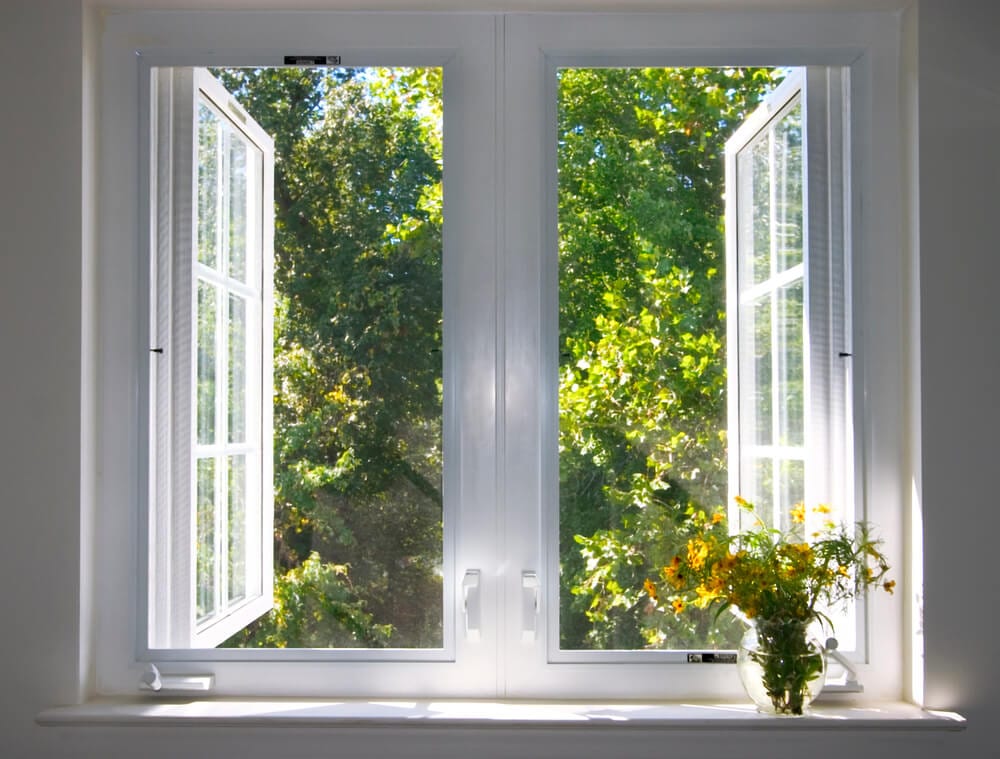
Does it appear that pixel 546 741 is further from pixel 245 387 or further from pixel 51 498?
pixel 51 498

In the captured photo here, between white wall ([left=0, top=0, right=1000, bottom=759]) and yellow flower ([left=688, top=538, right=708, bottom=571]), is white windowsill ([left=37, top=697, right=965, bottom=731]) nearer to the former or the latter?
white wall ([left=0, top=0, right=1000, bottom=759])

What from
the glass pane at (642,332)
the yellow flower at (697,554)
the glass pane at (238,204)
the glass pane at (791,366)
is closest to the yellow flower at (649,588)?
the glass pane at (642,332)

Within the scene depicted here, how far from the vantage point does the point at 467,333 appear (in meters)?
2.03

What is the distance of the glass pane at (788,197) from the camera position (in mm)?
2043

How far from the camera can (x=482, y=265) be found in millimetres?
2035

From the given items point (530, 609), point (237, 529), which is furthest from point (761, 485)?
point (237, 529)

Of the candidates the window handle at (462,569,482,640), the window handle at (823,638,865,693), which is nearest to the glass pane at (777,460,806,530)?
the window handle at (823,638,865,693)

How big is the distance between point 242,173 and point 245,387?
0.43m

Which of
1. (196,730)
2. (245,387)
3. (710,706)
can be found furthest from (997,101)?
(196,730)

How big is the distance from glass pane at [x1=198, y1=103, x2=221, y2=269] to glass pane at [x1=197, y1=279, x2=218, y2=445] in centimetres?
7

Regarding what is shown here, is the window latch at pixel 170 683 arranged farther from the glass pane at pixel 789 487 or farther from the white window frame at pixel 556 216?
the glass pane at pixel 789 487

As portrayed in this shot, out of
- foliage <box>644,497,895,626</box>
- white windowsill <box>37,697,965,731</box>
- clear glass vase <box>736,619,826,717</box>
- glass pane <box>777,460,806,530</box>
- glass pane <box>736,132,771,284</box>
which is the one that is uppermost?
glass pane <box>736,132,771,284</box>

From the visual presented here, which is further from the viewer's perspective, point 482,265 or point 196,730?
point 482,265

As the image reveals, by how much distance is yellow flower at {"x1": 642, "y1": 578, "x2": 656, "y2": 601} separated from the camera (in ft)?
6.59
